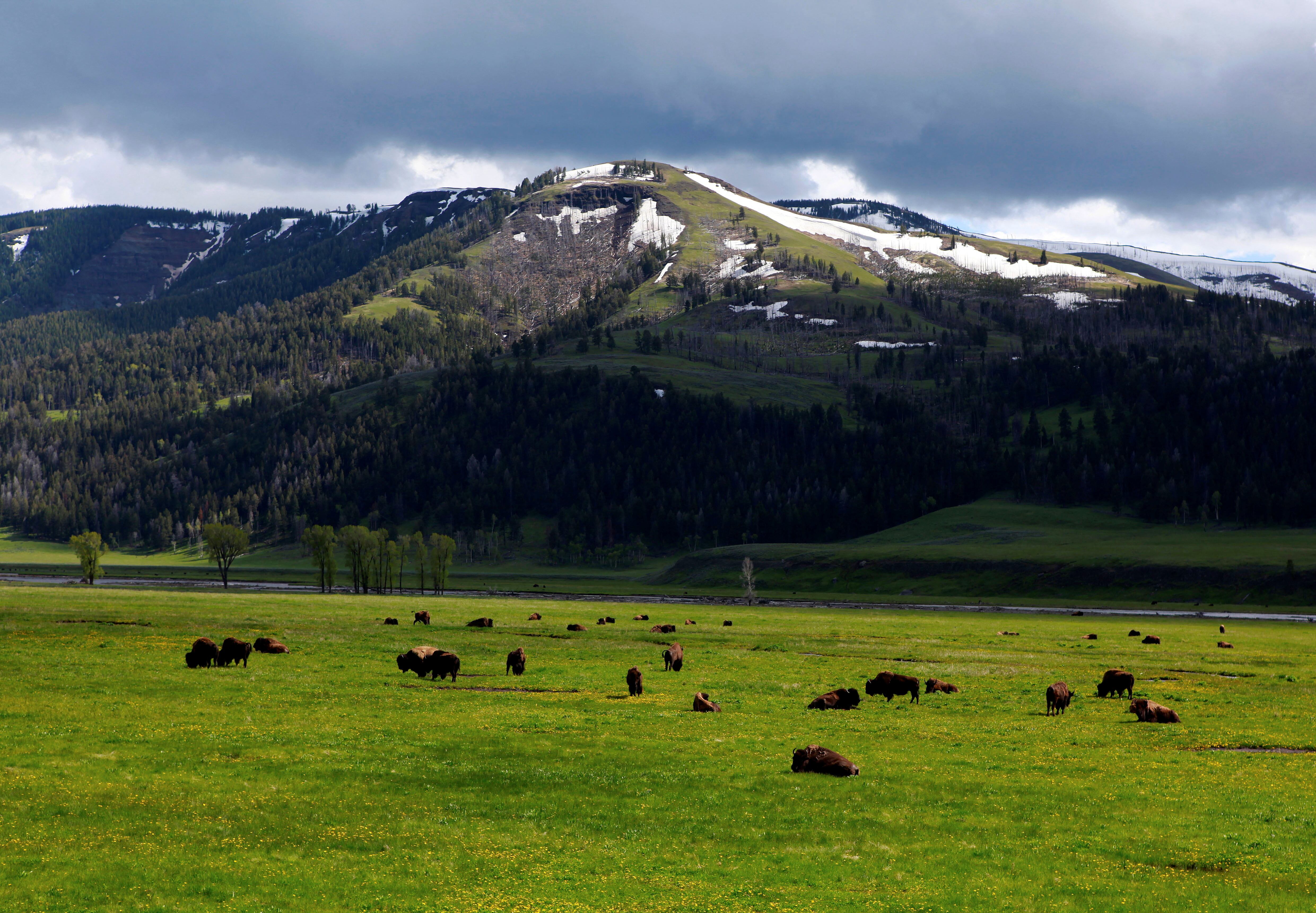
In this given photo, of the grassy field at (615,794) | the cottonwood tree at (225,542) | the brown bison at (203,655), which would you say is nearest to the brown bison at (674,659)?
the grassy field at (615,794)

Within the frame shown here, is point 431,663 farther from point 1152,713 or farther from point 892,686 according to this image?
point 1152,713

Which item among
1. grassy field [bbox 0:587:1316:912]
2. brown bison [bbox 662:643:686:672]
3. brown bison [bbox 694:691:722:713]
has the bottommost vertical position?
brown bison [bbox 662:643:686:672]

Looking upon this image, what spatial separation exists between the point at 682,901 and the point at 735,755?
12.2 meters

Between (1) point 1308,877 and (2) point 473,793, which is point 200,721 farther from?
(1) point 1308,877

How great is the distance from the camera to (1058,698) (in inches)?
1506

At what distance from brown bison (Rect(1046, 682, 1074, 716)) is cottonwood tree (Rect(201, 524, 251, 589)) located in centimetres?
14019

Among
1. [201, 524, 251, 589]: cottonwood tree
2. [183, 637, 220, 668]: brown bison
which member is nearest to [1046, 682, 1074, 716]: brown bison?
[183, 637, 220, 668]: brown bison

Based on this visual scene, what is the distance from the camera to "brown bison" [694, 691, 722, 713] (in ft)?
122

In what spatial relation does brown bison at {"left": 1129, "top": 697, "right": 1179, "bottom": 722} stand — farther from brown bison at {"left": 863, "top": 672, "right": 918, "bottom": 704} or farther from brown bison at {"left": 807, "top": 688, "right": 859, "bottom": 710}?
brown bison at {"left": 807, "top": 688, "right": 859, "bottom": 710}

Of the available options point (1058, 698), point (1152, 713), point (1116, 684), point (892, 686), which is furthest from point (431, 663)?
point (1116, 684)

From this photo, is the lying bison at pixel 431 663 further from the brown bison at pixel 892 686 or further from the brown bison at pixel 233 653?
the brown bison at pixel 892 686

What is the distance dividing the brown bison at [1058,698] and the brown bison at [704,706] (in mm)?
13529

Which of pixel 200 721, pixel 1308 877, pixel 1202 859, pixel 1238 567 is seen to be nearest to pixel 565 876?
pixel 1202 859

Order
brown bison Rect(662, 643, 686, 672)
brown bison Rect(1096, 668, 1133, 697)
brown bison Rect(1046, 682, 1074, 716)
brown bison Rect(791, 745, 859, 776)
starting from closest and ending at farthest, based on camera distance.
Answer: brown bison Rect(791, 745, 859, 776) < brown bison Rect(1046, 682, 1074, 716) < brown bison Rect(1096, 668, 1133, 697) < brown bison Rect(662, 643, 686, 672)
